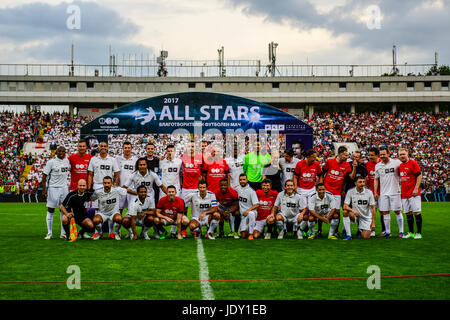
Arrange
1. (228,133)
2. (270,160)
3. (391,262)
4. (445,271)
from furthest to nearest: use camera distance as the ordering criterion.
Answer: (228,133) → (270,160) → (391,262) → (445,271)

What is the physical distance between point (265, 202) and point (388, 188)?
2.89 meters

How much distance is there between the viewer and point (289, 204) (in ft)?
38.4

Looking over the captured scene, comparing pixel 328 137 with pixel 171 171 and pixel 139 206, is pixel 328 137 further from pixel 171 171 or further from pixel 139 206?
pixel 139 206

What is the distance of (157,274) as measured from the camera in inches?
288

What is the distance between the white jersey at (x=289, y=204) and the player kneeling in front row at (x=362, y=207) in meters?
1.02

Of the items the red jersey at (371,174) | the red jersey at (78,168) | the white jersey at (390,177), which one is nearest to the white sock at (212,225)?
the red jersey at (78,168)

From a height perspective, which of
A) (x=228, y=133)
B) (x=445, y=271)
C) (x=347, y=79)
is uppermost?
(x=347, y=79)

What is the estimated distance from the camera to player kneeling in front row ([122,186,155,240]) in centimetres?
1127

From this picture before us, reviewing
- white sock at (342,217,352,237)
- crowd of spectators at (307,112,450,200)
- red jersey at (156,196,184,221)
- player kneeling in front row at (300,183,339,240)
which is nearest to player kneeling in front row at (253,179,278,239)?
player kneeling in front row at (300,183,339,240)

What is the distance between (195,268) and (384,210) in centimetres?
601

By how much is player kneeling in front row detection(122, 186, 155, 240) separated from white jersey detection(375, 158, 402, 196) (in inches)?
210

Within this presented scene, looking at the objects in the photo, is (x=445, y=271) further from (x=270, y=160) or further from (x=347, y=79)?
(x=347, y=79)

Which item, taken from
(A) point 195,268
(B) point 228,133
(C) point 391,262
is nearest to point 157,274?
(A) point 195,268

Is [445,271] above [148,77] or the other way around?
the other way around
